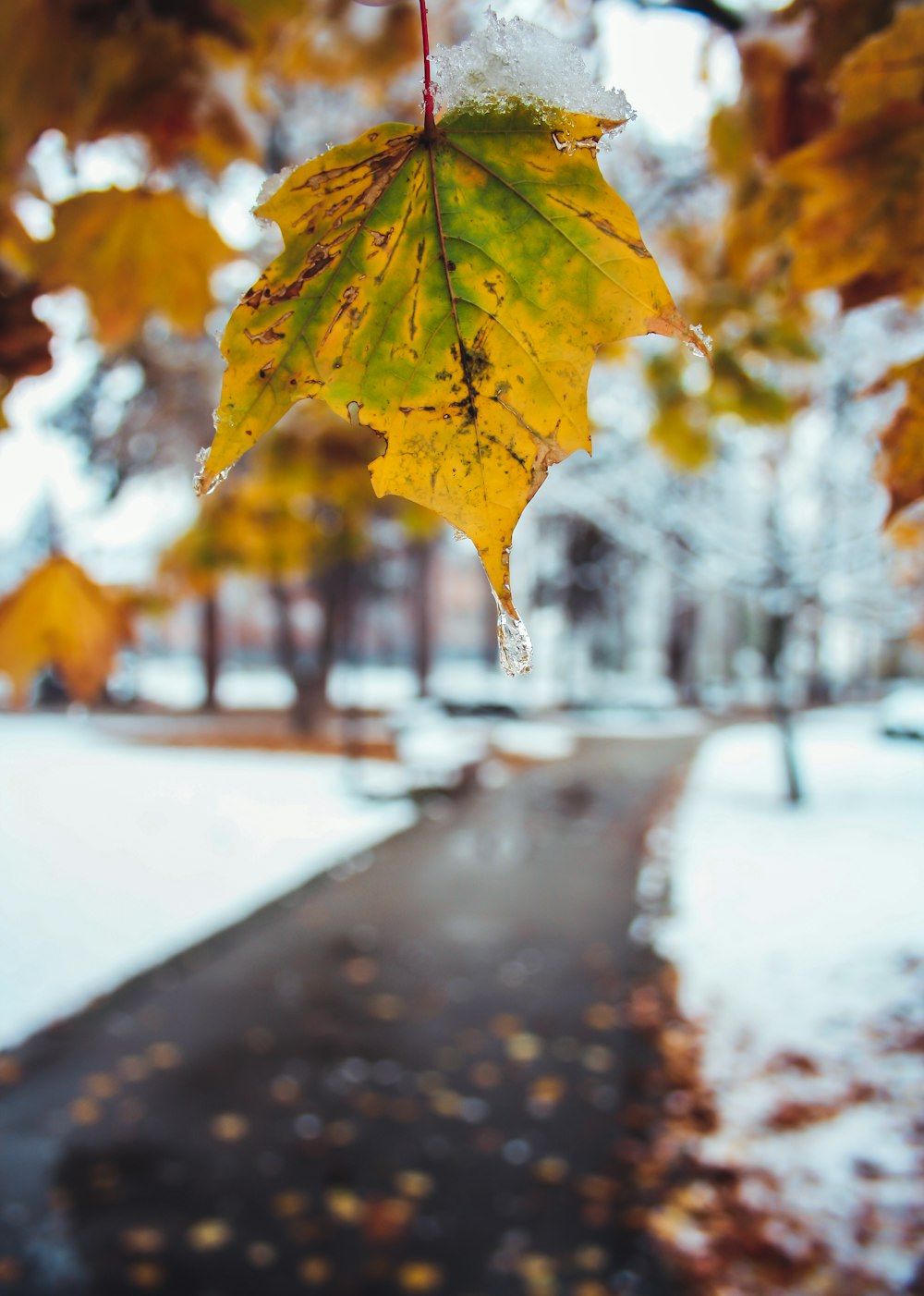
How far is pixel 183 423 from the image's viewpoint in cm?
694

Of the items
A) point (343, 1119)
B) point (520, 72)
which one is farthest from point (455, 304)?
point (343, 1119)

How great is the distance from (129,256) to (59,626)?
760mm

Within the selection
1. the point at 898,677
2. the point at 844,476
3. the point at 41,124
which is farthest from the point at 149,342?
the point at 898,677

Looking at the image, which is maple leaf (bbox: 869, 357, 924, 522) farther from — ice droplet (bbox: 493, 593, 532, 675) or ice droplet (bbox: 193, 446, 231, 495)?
ice droplet (bbox: 193, 446, 231, 495)

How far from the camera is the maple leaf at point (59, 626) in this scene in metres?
1.78

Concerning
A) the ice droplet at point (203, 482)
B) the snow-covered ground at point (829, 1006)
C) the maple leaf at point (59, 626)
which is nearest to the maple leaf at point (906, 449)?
the ice droplet at point (203, 482)

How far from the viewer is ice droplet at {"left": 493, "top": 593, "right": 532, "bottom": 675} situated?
459mm

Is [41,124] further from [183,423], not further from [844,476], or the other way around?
[844,476]

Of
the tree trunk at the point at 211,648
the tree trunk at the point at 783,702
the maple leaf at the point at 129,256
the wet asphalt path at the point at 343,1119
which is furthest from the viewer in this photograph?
the tree trunk at the point at 211,648

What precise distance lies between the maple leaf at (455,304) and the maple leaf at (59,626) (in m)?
1.42

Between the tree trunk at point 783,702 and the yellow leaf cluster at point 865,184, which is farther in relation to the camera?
the tree trunk at point 783,702

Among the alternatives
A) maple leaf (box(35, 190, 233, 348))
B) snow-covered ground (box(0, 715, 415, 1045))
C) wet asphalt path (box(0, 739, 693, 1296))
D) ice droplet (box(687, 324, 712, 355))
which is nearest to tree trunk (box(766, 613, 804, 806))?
wet asphalt path (box(0, 739, 693, 1296))

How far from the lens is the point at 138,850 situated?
772 centimetres

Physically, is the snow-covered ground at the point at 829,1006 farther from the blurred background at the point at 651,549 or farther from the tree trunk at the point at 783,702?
the tree trunk at the point at 783,702
